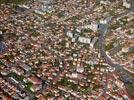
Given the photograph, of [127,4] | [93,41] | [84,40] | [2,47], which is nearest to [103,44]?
[93,41]

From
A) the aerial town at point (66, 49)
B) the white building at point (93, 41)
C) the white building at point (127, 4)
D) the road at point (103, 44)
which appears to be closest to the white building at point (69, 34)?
the aerial town at point (66, 49)

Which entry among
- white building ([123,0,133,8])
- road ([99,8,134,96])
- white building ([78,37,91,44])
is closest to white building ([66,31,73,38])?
white building ([78,37,91,44])

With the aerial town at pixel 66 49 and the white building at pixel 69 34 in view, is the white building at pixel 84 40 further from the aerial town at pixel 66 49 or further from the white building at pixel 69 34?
the white building at pixel 69 34

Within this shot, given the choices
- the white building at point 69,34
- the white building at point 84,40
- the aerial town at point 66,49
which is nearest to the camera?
the aerial town at point 66,49

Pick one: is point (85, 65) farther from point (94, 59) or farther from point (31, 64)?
point (31, 64)

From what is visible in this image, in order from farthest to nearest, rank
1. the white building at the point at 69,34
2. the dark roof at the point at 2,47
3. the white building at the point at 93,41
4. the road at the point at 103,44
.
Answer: the white building at the point at 69,34, the white building at the point at 93,41, the dark roof at the point at 2,47, the road at the point at 103,44

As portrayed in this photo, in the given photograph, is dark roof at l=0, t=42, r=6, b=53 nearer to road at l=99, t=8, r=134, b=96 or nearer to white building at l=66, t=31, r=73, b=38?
white building at l=66, t=31, r=73, b=38

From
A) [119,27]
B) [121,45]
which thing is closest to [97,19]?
[119,27]

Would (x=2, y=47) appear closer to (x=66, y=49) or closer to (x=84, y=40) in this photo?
(x=66, y=49)
